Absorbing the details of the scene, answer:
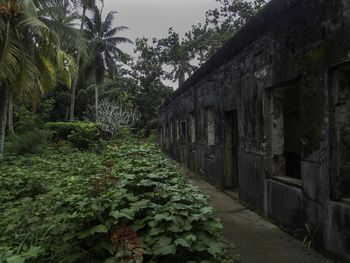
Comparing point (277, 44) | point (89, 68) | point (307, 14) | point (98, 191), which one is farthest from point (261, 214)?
point (89, 68)

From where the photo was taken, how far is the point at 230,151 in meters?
9.11

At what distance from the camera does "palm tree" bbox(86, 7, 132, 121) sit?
29.8 meters

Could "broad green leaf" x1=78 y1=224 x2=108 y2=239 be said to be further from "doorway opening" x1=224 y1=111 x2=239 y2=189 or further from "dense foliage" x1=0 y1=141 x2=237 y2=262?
"doorway opening" x1=224 y1=111 x2=239 y2=189

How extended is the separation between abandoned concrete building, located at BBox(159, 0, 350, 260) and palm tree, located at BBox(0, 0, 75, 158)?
206 inches

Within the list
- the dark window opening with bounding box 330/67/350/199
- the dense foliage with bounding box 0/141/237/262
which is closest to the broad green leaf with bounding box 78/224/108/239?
the dense foliage with bounding box 0/141/237/262

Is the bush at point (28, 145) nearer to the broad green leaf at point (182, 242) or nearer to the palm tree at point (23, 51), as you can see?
the palm tree at point (23, 51)

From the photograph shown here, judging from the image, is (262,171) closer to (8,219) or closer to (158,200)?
(158,200)

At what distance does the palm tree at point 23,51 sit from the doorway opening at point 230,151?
5915 mm

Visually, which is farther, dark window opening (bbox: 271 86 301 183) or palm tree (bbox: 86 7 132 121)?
palm tree (bbox: 86 7 132 121)

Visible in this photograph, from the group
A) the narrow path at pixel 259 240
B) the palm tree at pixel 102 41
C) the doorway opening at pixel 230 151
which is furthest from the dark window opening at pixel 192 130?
the palm tree at pixel 102 41

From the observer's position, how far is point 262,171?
6449 millimetres

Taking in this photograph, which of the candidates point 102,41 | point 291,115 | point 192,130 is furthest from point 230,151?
point 102,41

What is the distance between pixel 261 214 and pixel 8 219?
3.79 m

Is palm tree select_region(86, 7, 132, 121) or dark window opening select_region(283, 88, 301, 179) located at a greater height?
palm tree select_region(86, 7, 132, 121)
